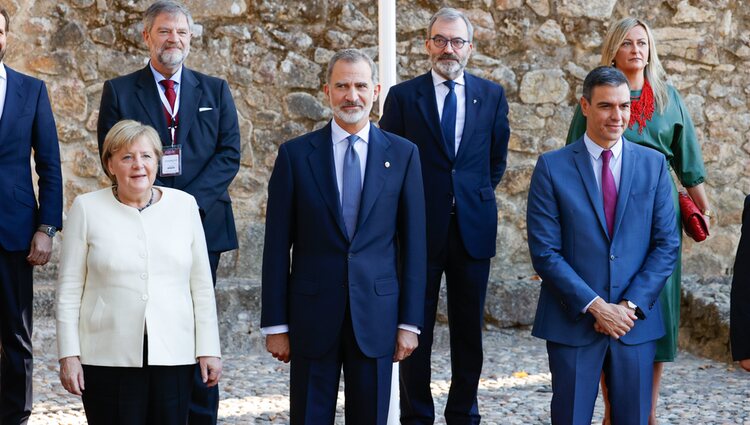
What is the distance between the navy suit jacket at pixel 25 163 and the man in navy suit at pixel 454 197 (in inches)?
56.6

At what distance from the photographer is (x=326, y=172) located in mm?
3549

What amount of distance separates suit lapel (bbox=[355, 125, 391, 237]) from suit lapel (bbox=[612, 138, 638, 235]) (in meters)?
0.81

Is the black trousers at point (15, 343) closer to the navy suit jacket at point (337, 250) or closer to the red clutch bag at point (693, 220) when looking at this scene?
the navy suit jacket at point (337, 250)

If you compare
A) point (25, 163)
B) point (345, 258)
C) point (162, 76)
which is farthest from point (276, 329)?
point (25, 163)

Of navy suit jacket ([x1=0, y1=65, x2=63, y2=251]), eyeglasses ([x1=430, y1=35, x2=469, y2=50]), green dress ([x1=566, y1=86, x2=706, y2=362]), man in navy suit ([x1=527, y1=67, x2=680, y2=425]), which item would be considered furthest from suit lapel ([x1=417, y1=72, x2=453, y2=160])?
navy suit jacket ([x1=0, y1=65, x2=63, y2=251])

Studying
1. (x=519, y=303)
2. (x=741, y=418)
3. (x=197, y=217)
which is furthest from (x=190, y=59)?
(x=741, y=418)

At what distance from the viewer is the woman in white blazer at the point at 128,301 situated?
11.1 feet

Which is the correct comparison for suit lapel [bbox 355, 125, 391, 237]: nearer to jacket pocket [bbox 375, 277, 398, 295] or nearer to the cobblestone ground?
jacket pocket [bbox 375, 277, 398, 295]

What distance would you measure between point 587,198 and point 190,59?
3.76 meters

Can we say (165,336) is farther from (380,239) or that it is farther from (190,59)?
(190,59)

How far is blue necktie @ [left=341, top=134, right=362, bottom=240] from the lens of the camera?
3535 mm

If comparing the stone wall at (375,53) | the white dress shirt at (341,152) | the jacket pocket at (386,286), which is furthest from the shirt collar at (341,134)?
the stone wall at (375,53)

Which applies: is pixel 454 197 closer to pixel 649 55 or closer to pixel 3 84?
pixel 649 55

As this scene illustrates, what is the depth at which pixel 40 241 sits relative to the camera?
14.0 feet
